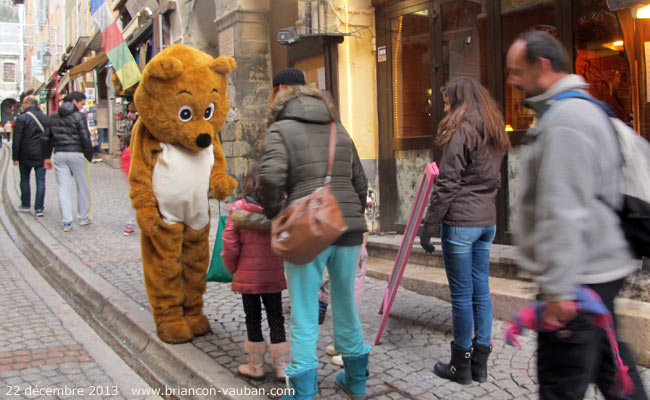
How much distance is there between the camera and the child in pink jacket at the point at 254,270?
11.7ft

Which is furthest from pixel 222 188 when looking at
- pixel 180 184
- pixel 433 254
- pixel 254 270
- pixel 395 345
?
pixel 433 254

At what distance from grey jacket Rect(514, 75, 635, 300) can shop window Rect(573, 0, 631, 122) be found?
3.53 m

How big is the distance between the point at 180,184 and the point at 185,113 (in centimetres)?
50

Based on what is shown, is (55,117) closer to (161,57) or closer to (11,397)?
(161,57)

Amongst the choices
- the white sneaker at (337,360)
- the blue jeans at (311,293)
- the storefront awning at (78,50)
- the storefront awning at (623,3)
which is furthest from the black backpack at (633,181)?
the storefront awning at (78,50)

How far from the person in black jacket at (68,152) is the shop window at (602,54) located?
685 cm

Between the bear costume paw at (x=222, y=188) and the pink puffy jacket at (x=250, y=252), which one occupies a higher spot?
the bear costume paw at (x=222, y=188)

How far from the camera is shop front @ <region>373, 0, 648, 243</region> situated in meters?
5.30

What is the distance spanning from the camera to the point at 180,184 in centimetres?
424

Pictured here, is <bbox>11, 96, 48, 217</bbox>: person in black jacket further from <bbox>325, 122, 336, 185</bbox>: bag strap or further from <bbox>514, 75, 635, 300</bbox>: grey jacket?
<bbox>514, 75, 635, 300</bbox>: grey jacket

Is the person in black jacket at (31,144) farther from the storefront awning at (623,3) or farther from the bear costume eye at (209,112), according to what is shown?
the storefront awning at (623,3)

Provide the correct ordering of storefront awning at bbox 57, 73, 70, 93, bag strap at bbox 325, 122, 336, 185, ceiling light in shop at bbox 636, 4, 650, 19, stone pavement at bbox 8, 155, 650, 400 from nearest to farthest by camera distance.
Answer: bag strap at bbox 325, 122, 336, 185 < stone pavement at bbox 8, 155, 650, 400 < ceiling light in shop at bbox 636, 4, 650, 19 < storefront awning at bbox 57, 73, 70, 93

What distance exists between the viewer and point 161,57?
13.7 feet

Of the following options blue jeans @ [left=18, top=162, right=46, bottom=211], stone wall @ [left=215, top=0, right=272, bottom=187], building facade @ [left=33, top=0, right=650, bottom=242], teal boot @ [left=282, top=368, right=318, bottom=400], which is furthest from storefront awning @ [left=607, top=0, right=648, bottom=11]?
blue jeans @ [left=18, top=162, right=46, bottom=211]
